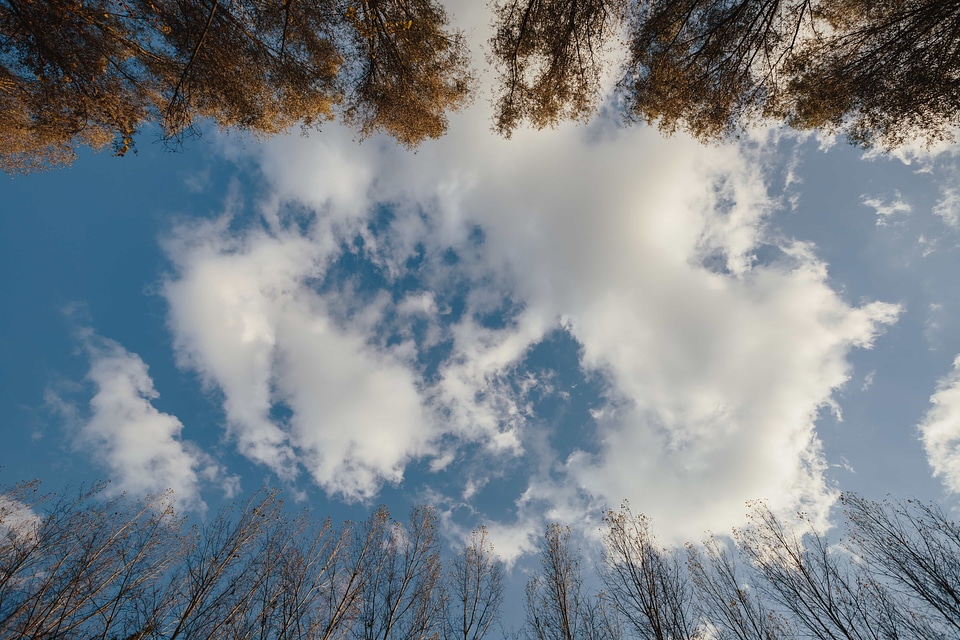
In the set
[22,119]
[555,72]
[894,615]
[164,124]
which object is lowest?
[894,615]

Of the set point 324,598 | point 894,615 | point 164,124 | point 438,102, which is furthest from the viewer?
point 324,598

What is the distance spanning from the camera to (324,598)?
10.6 m

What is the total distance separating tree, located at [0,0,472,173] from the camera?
226 inches

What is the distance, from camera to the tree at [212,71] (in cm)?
575

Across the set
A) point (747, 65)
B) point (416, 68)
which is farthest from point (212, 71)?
point (747, 65)

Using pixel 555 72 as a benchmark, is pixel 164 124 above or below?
below

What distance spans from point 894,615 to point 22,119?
22.0 m

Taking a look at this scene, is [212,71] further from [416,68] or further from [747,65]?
[747,65]

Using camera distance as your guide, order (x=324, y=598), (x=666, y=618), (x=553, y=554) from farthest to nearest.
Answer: (x=553, y=554) → (x=324, y=598) → (x=666, y=618)

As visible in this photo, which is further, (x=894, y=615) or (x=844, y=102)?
(x=894, y=615)

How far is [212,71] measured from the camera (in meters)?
6.66

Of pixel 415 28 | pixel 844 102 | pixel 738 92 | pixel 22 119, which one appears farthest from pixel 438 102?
pixel 844 102

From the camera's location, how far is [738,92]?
7438mm

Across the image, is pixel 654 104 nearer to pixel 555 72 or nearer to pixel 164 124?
pixel 555 72
